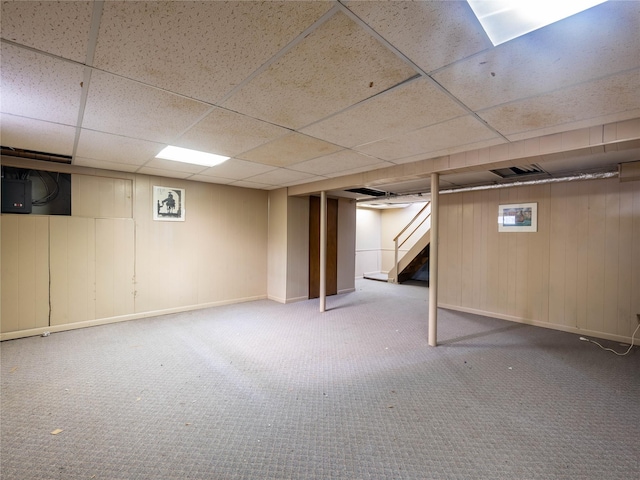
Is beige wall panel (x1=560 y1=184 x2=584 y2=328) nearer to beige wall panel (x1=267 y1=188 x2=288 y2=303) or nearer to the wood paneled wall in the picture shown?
the wood paneled wall

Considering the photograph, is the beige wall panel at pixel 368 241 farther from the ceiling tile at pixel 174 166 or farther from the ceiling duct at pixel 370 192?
the ceiling tile at pixel 174 166

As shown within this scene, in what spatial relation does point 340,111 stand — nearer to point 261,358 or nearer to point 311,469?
point 311,469

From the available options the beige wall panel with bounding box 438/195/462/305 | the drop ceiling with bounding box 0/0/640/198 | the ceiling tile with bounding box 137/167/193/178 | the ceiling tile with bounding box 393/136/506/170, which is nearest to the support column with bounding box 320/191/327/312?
the ceiling tile with bounding box 393/136/506/170

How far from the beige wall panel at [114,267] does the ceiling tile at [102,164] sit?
2.44 ft

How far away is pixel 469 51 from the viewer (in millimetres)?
1404

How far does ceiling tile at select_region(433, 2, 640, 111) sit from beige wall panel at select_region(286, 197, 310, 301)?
4007 millimetres

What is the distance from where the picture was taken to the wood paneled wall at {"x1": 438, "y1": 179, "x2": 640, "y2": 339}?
12.1 ft

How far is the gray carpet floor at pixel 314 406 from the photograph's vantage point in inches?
66.2

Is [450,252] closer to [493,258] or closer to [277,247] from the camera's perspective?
[493,258]

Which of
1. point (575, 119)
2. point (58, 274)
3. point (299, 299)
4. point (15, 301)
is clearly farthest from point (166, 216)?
point (575, 119)

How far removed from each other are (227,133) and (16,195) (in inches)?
118

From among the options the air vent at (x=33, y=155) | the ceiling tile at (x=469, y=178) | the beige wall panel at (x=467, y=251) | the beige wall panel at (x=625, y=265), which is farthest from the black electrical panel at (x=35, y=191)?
the beige wall panel at (x=625, y=265)

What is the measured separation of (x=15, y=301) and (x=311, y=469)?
13.6ft

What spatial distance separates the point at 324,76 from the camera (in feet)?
5.37
